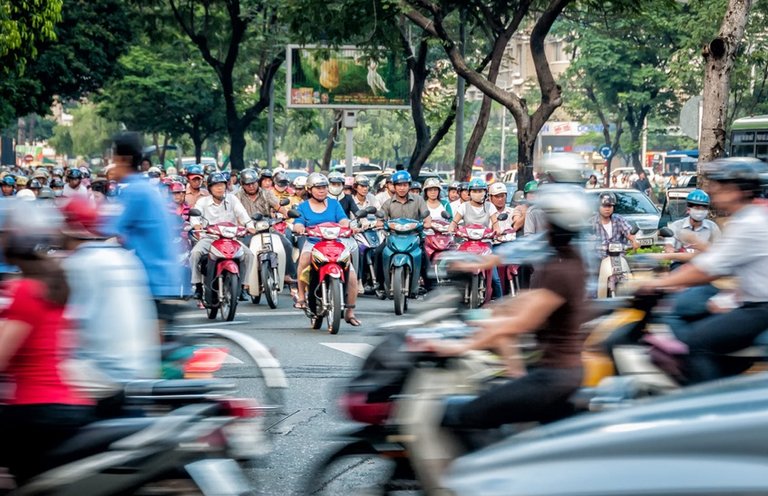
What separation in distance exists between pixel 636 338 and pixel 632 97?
43620 mm

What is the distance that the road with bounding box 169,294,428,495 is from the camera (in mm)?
7121

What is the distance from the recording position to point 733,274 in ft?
23.3

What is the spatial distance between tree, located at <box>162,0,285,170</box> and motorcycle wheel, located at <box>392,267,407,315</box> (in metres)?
19.9

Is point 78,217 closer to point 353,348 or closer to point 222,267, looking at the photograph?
point 353,348

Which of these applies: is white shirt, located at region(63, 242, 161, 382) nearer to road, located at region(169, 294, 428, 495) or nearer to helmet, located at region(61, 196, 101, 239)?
helmet, located at region(61, 196, 101, 239)

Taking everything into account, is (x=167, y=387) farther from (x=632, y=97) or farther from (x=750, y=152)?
(x=632, y=97)

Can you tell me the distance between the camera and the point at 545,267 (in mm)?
5566

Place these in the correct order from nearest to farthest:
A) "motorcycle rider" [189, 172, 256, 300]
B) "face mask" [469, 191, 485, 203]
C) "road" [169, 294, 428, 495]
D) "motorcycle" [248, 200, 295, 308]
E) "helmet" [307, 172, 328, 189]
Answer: "road" [169, 294, 428, 495] < "helmet" [307, 172, 328, 189] < "motorcycle rider" [189, 172, 256, 300] < "motorcycle" [248, 200, 295, 308] < "face mask" [469, 191, 485, 203]

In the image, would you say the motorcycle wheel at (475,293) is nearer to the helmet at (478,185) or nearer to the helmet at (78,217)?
the helmet at (478,185)

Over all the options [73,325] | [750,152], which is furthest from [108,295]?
[750,152]

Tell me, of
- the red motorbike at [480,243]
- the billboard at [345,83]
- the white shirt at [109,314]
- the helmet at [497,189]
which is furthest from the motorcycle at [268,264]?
the billboard at [345,83]

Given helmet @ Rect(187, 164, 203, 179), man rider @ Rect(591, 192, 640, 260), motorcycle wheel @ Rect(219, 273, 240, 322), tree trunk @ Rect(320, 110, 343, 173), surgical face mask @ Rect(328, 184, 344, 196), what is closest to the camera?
motorcycle wheel @ Rect(219, 273, 240, 322)

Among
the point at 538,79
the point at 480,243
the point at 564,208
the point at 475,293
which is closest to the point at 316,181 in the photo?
the point at 475,293

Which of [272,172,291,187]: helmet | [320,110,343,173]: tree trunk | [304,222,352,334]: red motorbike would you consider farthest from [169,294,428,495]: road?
[320,110,343,173]: tree trunk
